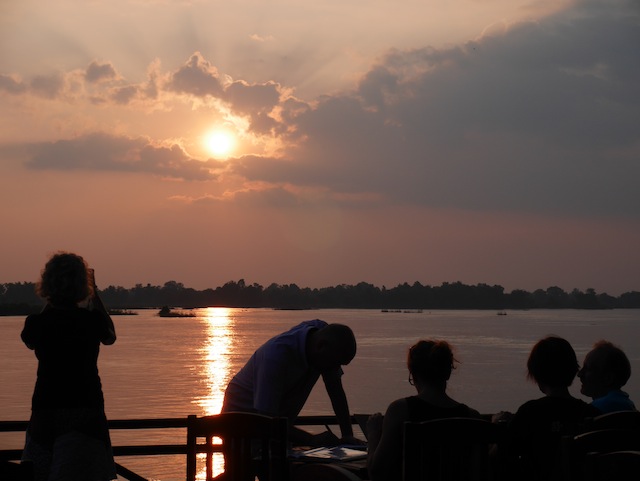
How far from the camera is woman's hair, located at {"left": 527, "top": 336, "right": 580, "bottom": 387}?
173 inches

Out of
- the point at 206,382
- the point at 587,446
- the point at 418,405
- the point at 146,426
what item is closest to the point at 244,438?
the point at 418,405

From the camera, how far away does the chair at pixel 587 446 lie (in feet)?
11.6

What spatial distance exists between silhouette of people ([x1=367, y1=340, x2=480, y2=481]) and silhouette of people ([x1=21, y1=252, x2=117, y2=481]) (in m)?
1.46

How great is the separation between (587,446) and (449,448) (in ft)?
1.74

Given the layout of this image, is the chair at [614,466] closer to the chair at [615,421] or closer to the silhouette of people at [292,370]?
the chair at [615,421]

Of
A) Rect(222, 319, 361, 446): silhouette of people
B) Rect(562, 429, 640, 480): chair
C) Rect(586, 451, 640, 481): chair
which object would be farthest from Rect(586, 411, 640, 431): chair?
Rect(222, 319, 361, 446): silhouette of people

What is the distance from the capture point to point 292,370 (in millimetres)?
5297

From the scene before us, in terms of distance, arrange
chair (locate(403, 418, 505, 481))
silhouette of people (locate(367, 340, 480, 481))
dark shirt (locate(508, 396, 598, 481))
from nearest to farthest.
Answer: chair (locate(403, 418, 505, 481)) → silhouette of people (locate(367, 340, 480, 481)) → dark shirt (locate(508, 396, 598, 481))

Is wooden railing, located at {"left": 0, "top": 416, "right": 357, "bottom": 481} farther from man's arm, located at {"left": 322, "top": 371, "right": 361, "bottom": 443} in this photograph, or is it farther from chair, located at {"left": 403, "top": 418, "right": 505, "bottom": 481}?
chair, located at {"left": 403, "top": 418, "right": 505, "bottom": 481}

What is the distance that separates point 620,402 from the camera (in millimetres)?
4977

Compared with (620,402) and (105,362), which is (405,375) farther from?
(620,402)

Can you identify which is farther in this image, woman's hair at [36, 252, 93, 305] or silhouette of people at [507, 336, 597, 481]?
woman's hair at [36, 252, 93, 305]

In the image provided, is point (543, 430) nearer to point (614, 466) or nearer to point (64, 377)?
point (614, 466)

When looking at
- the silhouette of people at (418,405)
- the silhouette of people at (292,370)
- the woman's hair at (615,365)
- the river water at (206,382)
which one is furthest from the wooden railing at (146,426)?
the river water at (206,382)
